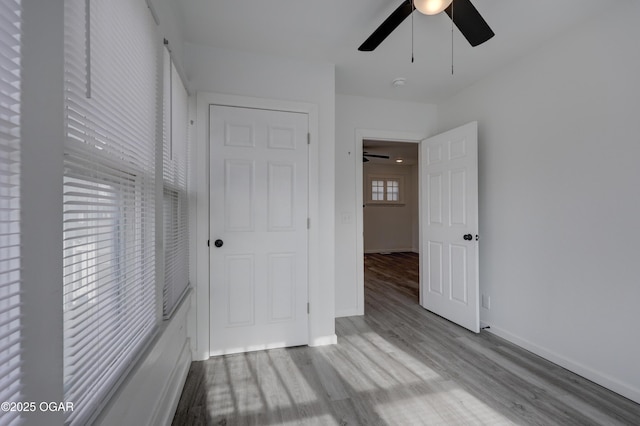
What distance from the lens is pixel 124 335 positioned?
1.04m

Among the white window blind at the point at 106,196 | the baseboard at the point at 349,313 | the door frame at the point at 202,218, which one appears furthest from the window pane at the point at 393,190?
the white window blind at the point at 106,196

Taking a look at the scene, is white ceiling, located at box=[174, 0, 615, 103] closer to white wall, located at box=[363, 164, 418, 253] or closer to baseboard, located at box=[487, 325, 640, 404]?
baseboard, located at box=[487, 325, 640, 404]

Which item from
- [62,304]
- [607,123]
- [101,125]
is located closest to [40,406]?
[62,304]

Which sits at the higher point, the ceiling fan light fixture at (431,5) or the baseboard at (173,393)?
the ceiling fan light fixture at (431,5)

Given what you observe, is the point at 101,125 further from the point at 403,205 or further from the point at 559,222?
the point at 403,205

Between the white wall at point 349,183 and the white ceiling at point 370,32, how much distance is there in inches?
19.4

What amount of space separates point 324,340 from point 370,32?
2.60 metres

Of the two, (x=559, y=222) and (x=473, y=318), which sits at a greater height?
(x=559, y=222)

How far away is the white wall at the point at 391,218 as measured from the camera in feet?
25.9

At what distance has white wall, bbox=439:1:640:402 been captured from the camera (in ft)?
5.90

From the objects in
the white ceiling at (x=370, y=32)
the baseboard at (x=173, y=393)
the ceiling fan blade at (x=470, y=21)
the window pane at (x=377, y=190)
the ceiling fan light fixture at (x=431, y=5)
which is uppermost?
the white ceiling at (x=370, y=32)

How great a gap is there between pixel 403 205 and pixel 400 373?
6.59m

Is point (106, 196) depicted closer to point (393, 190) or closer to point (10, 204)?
point (10, 204)

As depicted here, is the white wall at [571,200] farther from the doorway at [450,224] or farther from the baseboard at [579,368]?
the doorway at [450,224]
